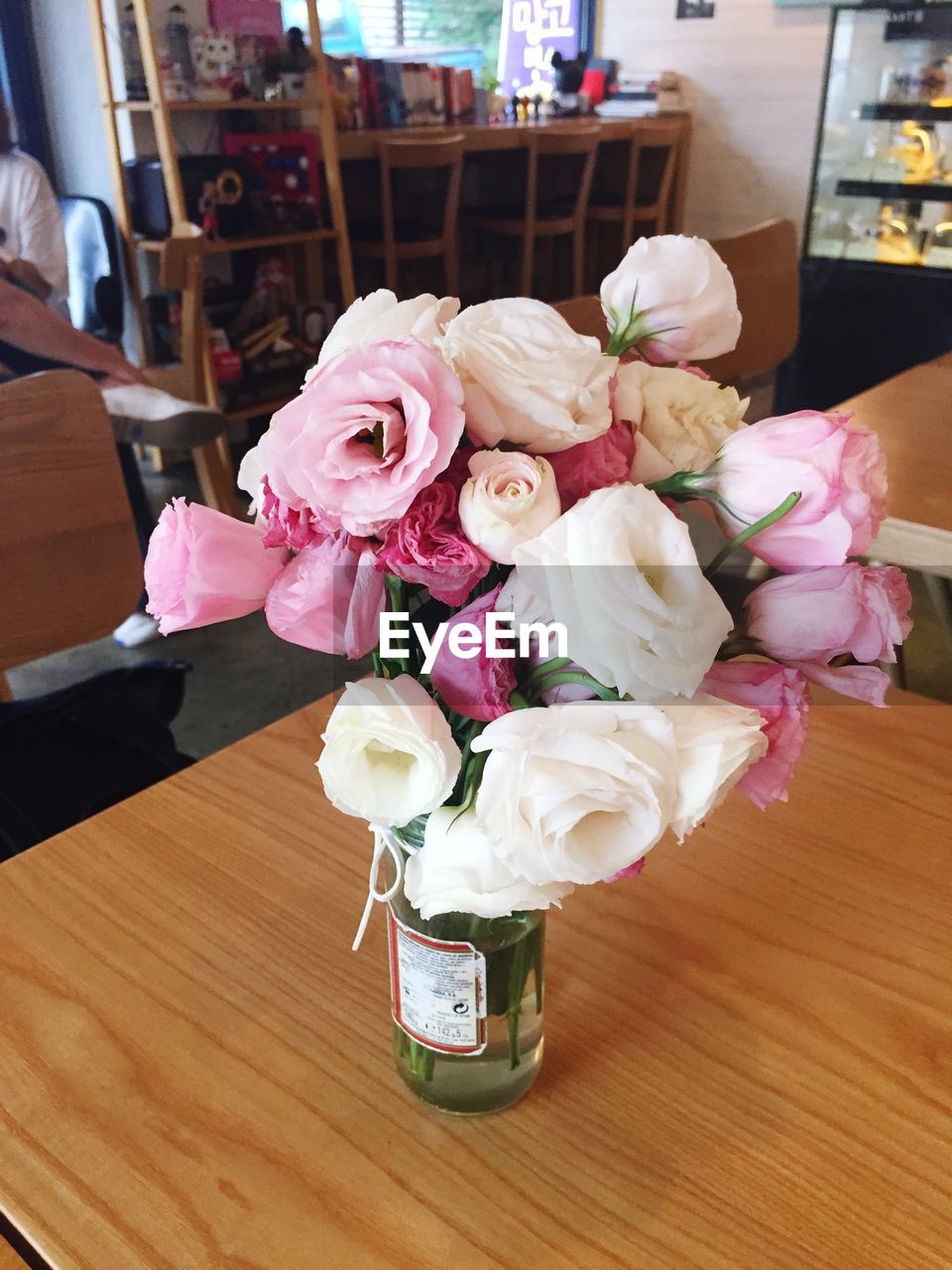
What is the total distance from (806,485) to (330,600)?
0.65 feet

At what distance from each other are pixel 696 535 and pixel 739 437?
4 cm

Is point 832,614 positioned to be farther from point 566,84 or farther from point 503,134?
point 566,84


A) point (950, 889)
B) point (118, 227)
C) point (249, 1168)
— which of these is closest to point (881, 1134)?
point (950, 889)

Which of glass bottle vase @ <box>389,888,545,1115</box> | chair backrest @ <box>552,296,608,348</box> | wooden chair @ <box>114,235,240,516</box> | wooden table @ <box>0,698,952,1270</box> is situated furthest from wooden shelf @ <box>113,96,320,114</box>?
glass bottle vase @ <box>389,888,545,1115</box>

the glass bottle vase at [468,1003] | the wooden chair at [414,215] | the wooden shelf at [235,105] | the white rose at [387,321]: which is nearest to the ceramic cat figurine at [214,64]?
the wooden shelf at [235,105]

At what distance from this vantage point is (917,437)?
1572 mm

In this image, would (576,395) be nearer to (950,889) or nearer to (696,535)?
(696,535)

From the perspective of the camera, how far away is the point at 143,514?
260 centimetres

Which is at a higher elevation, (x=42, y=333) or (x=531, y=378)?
(x=531, y=378)

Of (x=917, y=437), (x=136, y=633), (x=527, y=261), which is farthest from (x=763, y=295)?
(x=527, y=261)

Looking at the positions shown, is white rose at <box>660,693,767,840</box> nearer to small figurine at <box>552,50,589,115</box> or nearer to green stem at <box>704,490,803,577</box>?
green stem at <box>704,490,803,577</box>

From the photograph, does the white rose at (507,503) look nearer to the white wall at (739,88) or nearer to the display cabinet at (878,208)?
the display cabinet at (878,208)

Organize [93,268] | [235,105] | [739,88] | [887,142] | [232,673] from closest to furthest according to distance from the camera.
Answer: [232,673] < [235,105] < [93,268] < [887,142] < [739,88]

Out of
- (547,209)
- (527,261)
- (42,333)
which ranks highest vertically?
(42,333)
